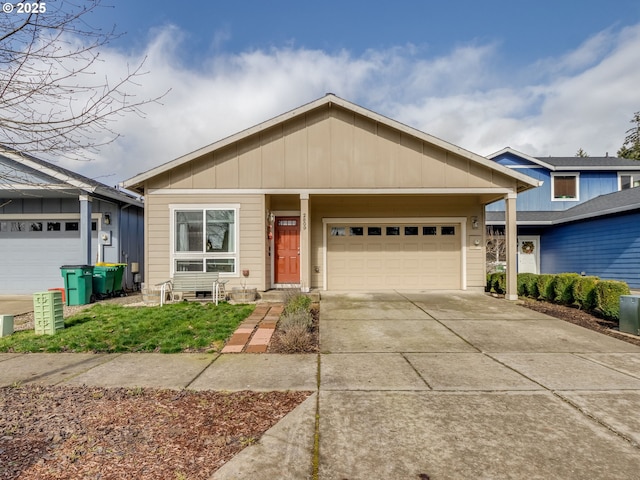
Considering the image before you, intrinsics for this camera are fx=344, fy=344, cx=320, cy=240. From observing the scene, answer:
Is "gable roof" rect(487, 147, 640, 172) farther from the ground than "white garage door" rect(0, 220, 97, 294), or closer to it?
farther from the ground

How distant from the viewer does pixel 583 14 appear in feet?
33.6

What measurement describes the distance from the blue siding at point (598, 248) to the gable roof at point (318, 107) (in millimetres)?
5065

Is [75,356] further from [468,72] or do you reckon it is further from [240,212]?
[468,72]

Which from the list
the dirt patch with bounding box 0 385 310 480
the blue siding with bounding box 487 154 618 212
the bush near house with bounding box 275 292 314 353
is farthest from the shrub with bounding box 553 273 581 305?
the dirt patch with bounding box 0 385 310 480

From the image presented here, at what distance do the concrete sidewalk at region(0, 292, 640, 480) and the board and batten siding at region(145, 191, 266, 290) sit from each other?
324 centimetres

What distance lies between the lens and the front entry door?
1041cm

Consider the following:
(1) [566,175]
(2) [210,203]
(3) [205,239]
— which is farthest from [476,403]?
(1) [566,175]

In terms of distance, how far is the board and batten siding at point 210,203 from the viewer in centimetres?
888

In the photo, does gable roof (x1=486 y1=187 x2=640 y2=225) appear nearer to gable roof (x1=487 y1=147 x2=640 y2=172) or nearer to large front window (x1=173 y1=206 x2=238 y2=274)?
gable roof (x1=487 y1=147 x2=640 y2=172)

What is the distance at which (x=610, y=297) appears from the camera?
22.9 feet

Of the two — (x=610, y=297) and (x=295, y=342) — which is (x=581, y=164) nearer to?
(x=610, y=297)

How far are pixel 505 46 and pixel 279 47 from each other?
7.51 meters

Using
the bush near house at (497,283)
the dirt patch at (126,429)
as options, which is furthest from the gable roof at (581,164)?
the dirt patch at (126,429)

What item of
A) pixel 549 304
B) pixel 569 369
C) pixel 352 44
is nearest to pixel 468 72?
pixel 352 44
